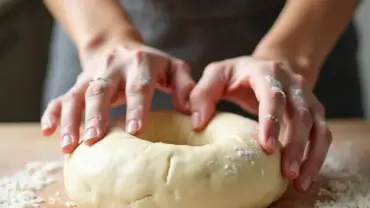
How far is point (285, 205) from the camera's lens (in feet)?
3.17

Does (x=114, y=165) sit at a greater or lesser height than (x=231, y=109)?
greater

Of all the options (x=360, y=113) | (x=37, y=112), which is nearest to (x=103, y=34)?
(x=360, y=113)

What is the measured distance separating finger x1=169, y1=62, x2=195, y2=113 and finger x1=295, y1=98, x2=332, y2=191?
0.19 m

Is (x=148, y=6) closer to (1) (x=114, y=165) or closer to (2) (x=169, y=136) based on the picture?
(2) (x=169, y=136)

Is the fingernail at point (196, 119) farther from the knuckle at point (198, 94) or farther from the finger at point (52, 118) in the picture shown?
the finger at point (52, 118)

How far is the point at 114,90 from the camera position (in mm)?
975

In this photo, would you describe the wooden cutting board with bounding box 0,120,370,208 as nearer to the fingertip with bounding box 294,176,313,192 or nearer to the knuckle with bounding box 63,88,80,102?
the fingertip with bounding box 294,176,313,192

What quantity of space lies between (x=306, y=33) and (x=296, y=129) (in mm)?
228

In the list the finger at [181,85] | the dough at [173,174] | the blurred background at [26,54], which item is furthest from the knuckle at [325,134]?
the blurred background at [26,54]

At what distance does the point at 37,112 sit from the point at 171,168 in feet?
4.56

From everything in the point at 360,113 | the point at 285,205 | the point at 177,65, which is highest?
the point at 177,65

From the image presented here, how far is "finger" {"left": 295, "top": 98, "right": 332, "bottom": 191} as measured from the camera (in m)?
0.97

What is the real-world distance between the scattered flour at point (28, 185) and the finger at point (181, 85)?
0.23 meters

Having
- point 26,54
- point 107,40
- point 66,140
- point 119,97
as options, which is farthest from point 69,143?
point 26,54
